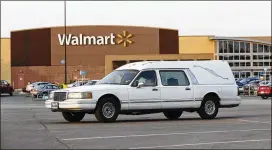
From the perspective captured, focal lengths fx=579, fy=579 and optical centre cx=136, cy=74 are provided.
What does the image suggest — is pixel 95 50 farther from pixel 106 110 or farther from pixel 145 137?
pixel 145 137

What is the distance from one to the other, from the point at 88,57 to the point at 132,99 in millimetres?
Result: 58651

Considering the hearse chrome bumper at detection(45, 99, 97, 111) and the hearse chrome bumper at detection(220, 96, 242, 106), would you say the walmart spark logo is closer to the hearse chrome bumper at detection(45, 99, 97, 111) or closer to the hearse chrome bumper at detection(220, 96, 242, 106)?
the hearse chrome bumper at detection(220, 96, 242, 106)

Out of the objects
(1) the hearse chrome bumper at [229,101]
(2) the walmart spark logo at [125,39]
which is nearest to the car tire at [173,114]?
(1) the hearse chrome bumper at [229,101]

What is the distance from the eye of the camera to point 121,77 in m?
17.0

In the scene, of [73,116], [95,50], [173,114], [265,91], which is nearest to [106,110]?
[73,116]

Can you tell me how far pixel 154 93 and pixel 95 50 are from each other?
58.5m

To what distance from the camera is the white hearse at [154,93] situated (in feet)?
52.0

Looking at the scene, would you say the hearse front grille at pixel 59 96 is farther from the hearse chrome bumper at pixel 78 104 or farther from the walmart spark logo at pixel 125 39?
the walmart spark logo at pixel 125 39

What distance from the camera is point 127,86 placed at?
16.4 meters

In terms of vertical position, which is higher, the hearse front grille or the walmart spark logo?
the walmart spark logo

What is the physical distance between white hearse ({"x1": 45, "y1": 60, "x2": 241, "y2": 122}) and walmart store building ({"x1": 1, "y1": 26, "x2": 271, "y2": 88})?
5443cm

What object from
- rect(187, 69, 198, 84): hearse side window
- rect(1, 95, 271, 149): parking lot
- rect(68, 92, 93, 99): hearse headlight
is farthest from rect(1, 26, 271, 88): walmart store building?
rect(1, 95, 271, 149): parking lot

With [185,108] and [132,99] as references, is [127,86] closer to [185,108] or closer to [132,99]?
[132,99]

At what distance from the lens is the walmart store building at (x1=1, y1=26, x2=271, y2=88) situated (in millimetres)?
73625
